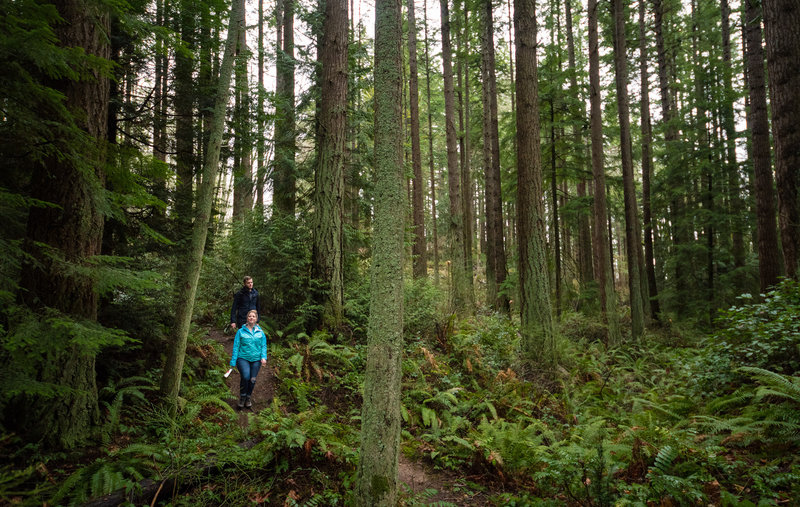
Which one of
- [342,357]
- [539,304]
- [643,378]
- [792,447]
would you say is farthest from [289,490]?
[643,378]

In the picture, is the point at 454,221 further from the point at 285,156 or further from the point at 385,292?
the point at 385,292

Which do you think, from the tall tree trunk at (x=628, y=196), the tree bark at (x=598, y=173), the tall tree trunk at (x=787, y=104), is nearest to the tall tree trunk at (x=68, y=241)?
the tall tree trunk at (x=787, y=104)

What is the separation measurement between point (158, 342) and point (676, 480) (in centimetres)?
820

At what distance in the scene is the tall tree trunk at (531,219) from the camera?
819 centimetres

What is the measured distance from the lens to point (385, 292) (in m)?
3.41

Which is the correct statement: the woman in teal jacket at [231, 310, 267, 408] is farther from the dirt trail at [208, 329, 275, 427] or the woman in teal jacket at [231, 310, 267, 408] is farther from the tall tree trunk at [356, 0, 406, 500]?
the tall tree trunk at [356, 0, 406, 500]

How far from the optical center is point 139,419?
17.7 ft

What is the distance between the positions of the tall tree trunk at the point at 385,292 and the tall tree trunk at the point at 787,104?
884cm

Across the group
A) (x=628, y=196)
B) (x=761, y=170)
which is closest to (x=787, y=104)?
(x=761, y=170)

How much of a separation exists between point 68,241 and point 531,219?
27.0ft

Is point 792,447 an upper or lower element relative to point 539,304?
lower

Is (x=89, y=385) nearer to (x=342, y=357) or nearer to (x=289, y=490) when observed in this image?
(x=289, y=490)

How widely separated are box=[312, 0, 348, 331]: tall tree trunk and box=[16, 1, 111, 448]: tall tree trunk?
4802mm

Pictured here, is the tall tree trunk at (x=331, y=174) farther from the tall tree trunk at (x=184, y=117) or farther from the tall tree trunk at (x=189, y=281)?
the tall tree trunk at (x=189, y=281)
